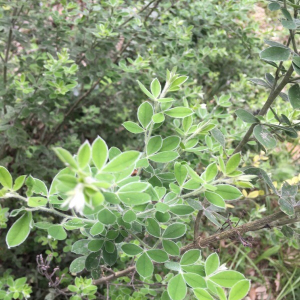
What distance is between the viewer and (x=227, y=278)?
2.27ft

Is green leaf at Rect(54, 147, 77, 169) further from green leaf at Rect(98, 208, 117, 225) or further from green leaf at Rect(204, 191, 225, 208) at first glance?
green leaf at Rect(204, 191, 225, 208)

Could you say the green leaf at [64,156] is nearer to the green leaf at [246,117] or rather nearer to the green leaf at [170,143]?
the green leaf at [170,143]

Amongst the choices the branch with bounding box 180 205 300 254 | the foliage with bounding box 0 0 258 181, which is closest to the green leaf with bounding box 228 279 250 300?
the branch with bounding box 180 205 300 254

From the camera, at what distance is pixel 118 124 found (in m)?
2.16

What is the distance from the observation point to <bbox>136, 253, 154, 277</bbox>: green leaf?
741 millimetres

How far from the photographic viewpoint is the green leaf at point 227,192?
26.7 inches

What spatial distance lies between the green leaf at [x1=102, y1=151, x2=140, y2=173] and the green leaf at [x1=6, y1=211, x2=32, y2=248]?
23 centimetres

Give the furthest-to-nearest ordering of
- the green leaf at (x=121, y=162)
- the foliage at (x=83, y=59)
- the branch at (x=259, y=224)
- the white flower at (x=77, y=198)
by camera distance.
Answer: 1. the foliage at (x=83, y=59)
2. the branch at (x=259, y=224)
3. the green leaf at (x=121, y=162)
4. the white flower at (x=77, y=198)

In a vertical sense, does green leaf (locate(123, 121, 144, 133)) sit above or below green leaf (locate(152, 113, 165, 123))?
below

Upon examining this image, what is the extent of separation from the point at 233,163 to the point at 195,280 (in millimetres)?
279

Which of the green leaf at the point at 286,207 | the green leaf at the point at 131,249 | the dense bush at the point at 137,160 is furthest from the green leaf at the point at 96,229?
the green leaf at the point at 286,207

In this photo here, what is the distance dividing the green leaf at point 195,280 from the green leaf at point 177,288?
16 millimetres

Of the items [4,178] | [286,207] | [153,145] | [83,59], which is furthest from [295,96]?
[83,59]

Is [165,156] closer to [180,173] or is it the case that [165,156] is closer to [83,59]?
[180,173]
